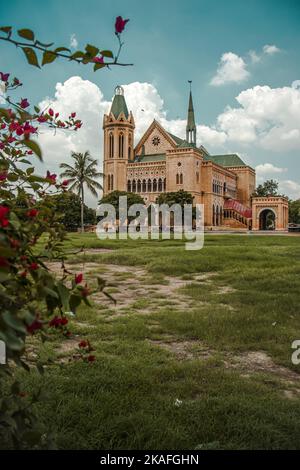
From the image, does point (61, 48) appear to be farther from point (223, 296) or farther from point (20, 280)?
point (223, 296)

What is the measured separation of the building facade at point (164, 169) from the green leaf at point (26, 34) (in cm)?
6013

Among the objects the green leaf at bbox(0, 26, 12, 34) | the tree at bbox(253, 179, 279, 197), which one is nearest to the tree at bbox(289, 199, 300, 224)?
the tree at bbox(253, 179, 279, 197)

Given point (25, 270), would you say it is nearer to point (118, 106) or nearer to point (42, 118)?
point (42, 118)

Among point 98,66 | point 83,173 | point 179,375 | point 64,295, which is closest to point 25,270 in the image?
point 64,295

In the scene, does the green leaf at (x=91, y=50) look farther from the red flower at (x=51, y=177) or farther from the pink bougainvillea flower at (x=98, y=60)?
the red flower at (x=51, y=177)

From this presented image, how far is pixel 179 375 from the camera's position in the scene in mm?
3662

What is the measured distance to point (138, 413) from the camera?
287cm

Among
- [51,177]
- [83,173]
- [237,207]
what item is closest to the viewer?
[51,177]

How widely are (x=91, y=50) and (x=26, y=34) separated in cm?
24

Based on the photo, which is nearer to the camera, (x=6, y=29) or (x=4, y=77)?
(x=6, y=29)

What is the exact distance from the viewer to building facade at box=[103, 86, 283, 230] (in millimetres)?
62062

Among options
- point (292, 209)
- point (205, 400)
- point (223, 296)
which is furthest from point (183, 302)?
point (292, 209)

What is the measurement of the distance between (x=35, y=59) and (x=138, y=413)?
2268 mm

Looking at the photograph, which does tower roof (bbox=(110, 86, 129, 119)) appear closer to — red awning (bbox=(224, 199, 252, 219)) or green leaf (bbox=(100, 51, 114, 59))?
red awning (bbox=(224, 199, 252, 219))
